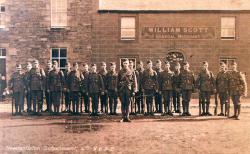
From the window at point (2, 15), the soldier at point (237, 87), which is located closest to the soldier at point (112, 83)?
→ the soldier at point (237, 87)

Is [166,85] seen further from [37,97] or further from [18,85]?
[18,85]

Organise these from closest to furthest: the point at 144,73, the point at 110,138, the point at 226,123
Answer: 1. the point at 110,138
2. the point at 226,123
3. the point at 144,73

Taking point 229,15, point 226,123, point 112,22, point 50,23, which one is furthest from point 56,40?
point 226,123

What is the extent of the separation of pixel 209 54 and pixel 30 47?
7155 mm

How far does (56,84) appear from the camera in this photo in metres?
10.2

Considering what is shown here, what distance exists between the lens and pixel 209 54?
15852 mm

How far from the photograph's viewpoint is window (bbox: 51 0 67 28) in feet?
51.7

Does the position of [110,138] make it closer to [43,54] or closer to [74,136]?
[74,136]

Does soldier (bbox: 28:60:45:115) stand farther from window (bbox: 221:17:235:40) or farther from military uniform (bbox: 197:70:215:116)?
window (bbox: 221:17:235:40)

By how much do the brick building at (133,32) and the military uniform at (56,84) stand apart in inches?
222

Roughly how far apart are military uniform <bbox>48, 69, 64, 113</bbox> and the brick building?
5.65 metres

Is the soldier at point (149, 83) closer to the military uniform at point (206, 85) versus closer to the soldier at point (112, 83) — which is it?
the soldier at point (112, 83)

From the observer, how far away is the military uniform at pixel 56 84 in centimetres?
1024

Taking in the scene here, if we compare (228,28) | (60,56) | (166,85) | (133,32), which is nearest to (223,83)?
(166,85)
